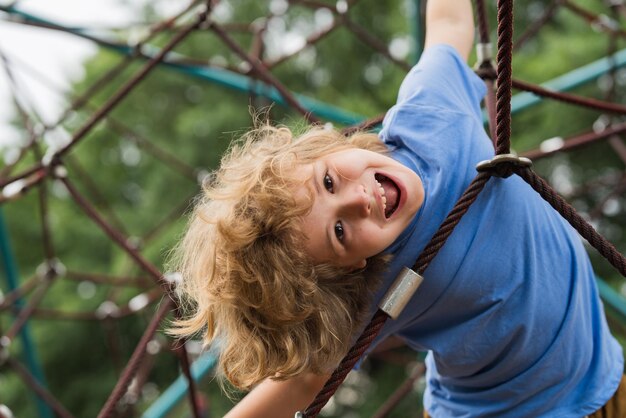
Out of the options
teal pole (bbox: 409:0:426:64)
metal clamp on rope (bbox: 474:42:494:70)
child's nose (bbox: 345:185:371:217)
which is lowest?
child's nose (bbox: 345:185:371:217)

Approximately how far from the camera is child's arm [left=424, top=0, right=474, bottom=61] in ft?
3.50

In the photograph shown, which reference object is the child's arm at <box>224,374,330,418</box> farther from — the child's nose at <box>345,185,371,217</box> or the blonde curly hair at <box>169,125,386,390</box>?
the child's nose at <box>345,185,371,217</box>

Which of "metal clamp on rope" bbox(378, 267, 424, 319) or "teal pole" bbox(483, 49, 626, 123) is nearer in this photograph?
"metal clamp on rope" bbox(378, 267, 424, 319)

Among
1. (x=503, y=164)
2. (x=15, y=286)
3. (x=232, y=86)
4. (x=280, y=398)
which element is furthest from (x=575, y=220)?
(x=15, y=286)

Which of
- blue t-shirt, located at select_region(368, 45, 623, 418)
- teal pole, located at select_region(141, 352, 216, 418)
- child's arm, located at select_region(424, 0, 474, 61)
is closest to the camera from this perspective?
blue t-shirt, located at select_region(368, 45, 623, 418)

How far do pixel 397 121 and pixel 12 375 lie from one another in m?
5.07

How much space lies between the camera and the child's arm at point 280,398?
938mm

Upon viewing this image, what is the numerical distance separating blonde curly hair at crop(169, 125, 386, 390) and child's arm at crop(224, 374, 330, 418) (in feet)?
0.15

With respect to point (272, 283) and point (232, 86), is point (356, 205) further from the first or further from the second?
point (232, 86)

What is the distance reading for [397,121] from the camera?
37.7 inches

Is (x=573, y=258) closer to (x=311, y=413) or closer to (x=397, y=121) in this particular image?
(x=397, y=121)

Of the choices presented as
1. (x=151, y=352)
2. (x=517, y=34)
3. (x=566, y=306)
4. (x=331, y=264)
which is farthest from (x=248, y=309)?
(x=517, y=34)

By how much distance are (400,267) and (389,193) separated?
3.3 inches

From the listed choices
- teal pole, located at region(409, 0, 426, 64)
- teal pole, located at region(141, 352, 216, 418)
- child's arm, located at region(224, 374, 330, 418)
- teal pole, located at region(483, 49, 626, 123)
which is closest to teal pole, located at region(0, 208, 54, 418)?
teal pole, located at region(141, 352, 216, 418)
